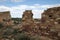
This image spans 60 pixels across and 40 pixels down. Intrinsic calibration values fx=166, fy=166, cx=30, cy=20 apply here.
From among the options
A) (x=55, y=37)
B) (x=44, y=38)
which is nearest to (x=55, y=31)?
(x=55, y=37)

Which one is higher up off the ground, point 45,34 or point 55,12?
point 55,12

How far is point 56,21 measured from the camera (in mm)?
7629

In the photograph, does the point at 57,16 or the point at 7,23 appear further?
the point at 7,23

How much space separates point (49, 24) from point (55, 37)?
2.34 feet

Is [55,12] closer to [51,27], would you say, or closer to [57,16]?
[57,16]

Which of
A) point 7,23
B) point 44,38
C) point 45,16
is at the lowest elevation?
point 7,23

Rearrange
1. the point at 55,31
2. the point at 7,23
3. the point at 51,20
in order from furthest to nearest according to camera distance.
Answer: the point at 7,23, the point at 51,20, the point at 55,31

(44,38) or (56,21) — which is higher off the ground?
(56,21)

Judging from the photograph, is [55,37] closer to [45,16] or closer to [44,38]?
[44,38]

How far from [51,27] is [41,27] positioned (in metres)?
0.65

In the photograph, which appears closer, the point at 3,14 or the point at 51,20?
the point at 51,20

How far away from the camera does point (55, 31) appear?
7.39 m

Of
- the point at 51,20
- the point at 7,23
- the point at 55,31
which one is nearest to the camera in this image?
the point at 55,31

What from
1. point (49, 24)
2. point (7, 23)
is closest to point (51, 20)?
point (49, 24)
